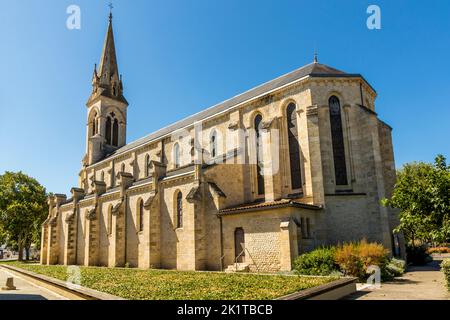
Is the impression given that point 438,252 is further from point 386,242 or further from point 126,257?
point 126,257

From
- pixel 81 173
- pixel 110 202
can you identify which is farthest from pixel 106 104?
pixel 110 202

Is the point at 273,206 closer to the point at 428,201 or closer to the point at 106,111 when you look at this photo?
the point at 428,201

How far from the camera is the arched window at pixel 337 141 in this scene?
22.1 metres

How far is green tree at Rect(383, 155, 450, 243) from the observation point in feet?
38.8

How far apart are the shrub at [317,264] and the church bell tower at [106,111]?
35.9 metres

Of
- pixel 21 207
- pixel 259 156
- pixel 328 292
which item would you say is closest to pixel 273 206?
pixel 259 156

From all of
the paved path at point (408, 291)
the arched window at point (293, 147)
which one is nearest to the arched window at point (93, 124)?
the arched window at point (293, 147)

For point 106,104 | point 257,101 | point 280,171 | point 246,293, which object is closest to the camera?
point 246,293

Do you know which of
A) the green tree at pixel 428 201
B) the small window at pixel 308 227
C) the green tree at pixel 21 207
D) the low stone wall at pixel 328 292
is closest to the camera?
the low stone wall at pixel 328 292

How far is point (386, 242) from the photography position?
19.8m

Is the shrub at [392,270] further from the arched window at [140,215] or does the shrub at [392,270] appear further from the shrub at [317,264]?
the arched window at [140,215]

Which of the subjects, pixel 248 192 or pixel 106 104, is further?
pixel 106 104

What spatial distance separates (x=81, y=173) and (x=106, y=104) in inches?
409

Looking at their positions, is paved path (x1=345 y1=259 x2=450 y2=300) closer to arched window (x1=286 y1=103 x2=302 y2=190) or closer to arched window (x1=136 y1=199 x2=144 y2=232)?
arched window (x1=286 y1=103 x2=302 y2=190)
